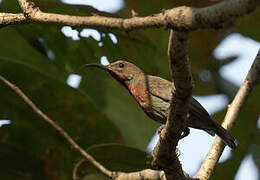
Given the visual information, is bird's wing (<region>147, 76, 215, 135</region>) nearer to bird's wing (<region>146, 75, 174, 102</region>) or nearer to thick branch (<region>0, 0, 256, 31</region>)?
bird's wing (<region>146, 75, 174, 102</region>)

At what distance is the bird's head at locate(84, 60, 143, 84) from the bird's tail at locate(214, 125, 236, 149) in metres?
1.44

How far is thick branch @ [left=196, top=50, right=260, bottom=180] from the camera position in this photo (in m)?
5.02

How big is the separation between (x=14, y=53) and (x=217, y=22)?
5.39 m

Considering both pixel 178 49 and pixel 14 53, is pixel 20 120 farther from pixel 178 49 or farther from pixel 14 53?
pixel 178 49

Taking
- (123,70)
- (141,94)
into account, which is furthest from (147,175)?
(123,70)

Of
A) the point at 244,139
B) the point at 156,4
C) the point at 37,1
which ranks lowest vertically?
the point at 244,139

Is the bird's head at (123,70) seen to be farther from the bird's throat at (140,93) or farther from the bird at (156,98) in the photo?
the bird's throat at (140,93)

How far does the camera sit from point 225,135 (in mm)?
5035

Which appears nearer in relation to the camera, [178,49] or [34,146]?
[178,49]

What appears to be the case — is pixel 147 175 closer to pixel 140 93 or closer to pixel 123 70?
pixel 140 93

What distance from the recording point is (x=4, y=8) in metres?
6.47

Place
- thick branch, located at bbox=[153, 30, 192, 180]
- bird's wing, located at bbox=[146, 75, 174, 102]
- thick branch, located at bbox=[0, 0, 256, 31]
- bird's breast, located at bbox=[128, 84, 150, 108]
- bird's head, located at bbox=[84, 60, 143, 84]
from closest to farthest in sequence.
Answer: thick branch, located at bbox=[0, 0, 256, 31] < thick branch, located at bbox=[153, 30, 192, 180] < bird's wing, located at bbox=[146, 75, 174, 102] < bird's breast, located at bbox=[128, 84, 150, 108] < bird's head, located at bbox=[84, 60, 143, 84]

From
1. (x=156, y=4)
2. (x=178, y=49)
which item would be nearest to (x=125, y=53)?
(x=156, y=4)

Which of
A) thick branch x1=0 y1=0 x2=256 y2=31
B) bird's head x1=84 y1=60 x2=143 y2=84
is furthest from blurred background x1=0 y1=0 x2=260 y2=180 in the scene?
thick branch x1=0 y1=0 x2=256 y2=31
